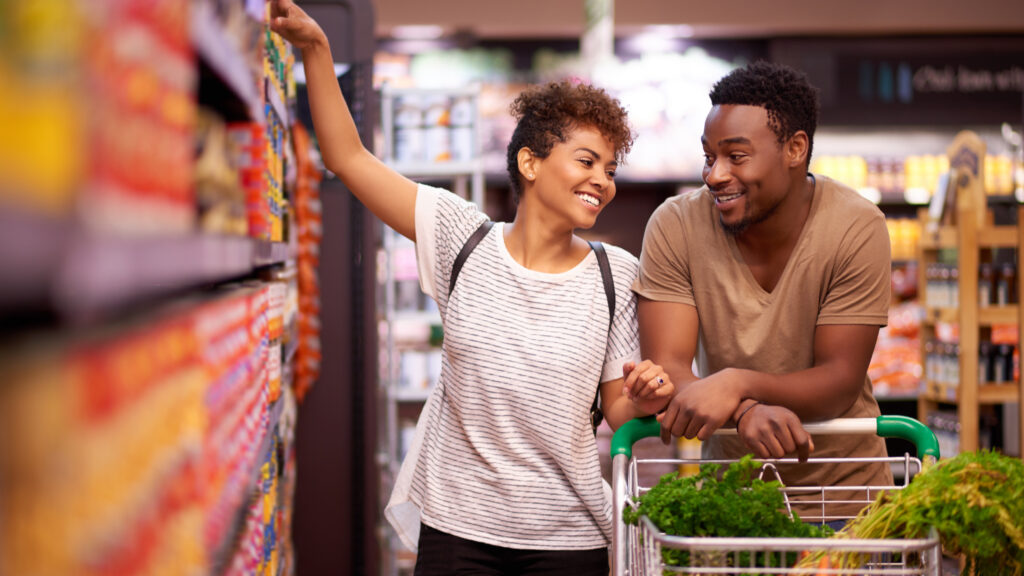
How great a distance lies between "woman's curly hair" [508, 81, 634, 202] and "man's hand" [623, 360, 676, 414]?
0.55m

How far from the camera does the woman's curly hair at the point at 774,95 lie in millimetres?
1848

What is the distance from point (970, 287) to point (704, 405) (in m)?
3.74

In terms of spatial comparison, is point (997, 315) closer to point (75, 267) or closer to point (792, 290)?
point (792, 290)

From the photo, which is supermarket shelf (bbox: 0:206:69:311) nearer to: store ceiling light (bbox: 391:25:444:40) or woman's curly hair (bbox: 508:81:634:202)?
woman's curly hair (bbox: 508:81:634:202)

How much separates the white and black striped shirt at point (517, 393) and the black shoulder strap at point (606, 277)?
1cm

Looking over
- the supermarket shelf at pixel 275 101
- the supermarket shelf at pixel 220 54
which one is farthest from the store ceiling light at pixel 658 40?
the supermarket shelf at pixel 220 54

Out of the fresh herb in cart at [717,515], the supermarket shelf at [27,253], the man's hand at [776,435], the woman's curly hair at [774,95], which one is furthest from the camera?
the woman's curly hair at [774,95]

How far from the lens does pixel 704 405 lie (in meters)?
1.67

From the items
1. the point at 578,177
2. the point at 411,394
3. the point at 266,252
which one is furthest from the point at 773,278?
the point at 411,394

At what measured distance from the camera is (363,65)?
9.60 feet

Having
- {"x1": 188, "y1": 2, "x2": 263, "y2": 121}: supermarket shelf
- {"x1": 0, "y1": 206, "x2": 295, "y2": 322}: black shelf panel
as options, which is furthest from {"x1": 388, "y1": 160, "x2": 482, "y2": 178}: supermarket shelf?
{"x1": 0, "y1": 206, "x2": 295, "y2": 322}: black shelf panel

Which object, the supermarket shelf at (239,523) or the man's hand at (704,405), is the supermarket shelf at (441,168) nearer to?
the supermarket shelf at (239,523)

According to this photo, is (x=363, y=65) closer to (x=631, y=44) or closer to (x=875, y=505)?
(x=875, y=505)

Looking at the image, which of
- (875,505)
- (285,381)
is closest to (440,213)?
(285,381)
